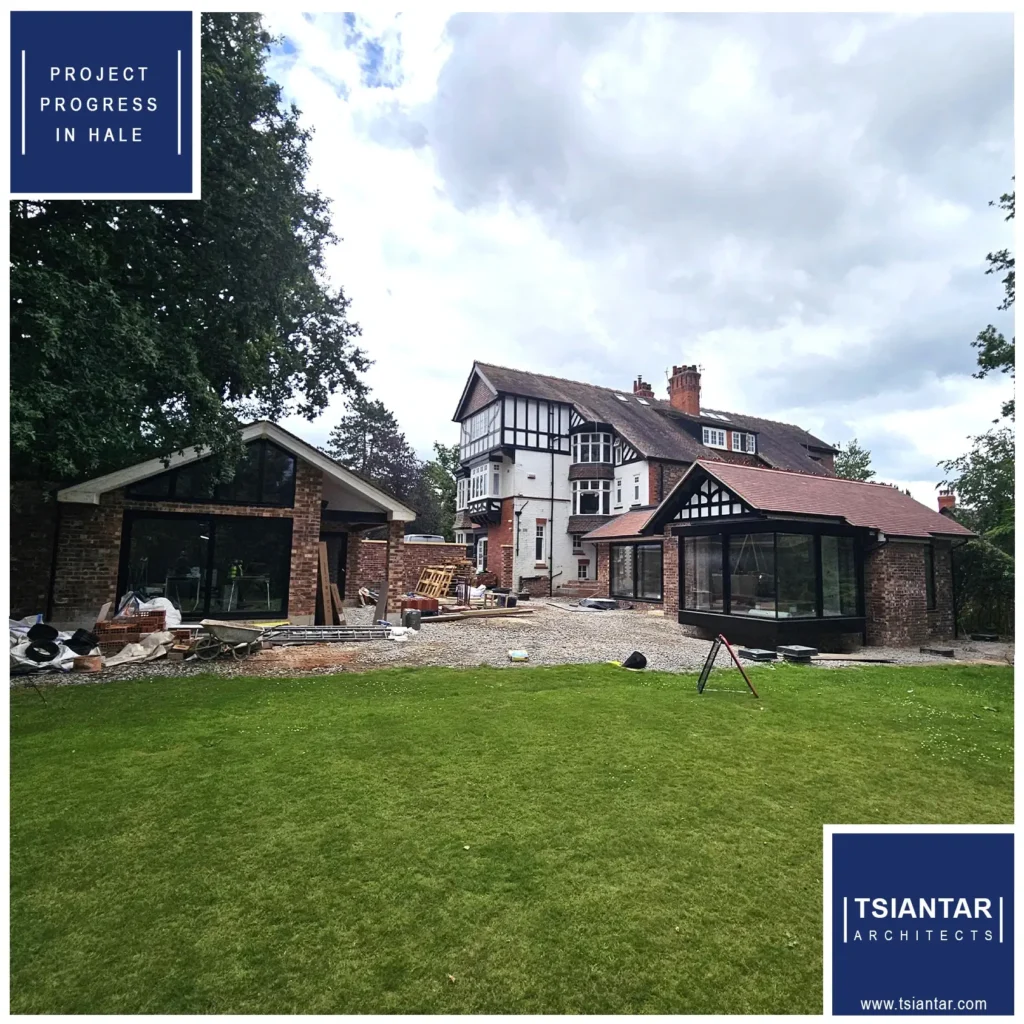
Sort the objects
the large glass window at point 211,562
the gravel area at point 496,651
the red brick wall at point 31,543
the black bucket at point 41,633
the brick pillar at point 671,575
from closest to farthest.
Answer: the black bucket at point 41,633, the gravel area at point 496,651, the red brick wall at point 31,543, the large glass window at point 211,562, the brick pillar at point 671,575

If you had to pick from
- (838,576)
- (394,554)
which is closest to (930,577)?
(838,576)

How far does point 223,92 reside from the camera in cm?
790

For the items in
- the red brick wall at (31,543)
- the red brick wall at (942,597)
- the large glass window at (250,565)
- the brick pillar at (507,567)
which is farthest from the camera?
the brick pillar at (507,567)

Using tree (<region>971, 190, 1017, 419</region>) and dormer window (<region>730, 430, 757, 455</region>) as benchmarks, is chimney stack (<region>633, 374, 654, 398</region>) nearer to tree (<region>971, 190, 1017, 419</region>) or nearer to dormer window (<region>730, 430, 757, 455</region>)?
dormer window (<region>730, 430, 757, 455</region>)

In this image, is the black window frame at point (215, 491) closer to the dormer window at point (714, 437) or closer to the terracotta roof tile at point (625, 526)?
the terracotta roof tile at point (625, 526)

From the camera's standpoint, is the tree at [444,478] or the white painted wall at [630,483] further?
the tree at [444,478]

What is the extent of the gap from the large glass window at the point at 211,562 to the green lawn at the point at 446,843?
539cm

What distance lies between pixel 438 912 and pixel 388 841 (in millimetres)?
751

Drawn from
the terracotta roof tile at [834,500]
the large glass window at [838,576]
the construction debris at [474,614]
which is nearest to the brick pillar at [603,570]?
the construction debris at [474,614]

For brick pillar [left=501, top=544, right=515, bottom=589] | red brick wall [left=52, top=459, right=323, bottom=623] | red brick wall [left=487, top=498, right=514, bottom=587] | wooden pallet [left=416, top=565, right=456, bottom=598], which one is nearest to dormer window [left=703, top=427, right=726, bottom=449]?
red brick wall [left=487, top=498, right=514, bottom=587]

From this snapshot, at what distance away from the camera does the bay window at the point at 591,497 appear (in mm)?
27797

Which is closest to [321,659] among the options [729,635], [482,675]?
[482,675]

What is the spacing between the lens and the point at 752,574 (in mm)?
11969

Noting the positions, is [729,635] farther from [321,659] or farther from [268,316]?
[268,316]
